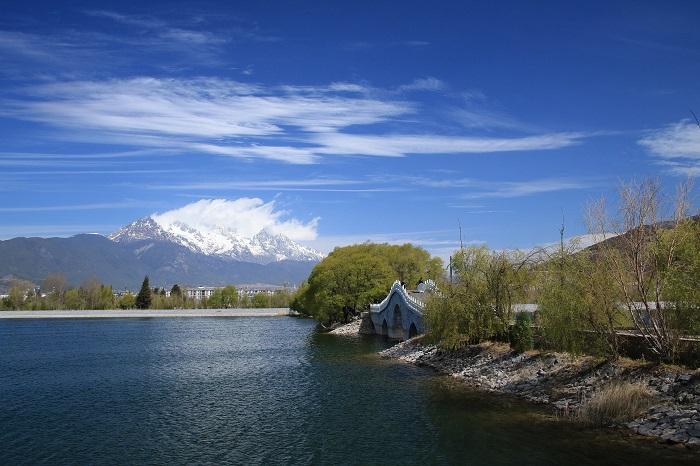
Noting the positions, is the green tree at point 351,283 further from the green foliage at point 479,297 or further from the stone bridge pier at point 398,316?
the green foliage at point 479,297

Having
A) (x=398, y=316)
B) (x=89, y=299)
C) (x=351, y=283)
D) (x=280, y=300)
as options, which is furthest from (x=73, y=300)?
(x=398, y=316)

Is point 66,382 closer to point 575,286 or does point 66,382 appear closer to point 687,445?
point 575,286

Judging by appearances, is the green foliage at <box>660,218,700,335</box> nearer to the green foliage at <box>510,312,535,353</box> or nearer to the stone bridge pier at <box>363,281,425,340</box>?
the green foliage at <box>510,312,535,353</box>

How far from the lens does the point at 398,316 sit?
73500 millimetres

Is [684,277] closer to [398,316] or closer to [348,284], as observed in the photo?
[398,316]

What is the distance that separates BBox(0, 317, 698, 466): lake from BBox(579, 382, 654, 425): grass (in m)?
1.07

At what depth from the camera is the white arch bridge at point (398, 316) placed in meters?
64.2

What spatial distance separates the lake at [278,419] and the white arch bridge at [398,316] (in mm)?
11276

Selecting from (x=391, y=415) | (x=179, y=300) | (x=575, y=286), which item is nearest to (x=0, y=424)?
(x=391, y=415)

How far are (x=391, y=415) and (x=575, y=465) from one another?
36.7 feet

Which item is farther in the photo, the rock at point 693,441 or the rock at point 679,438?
the rock at point 679,438

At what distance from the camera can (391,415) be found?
3138 cm

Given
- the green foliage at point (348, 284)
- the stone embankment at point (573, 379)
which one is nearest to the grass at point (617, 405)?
the stone embankment at point (573, 379)

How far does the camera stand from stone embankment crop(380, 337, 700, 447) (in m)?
25.0
